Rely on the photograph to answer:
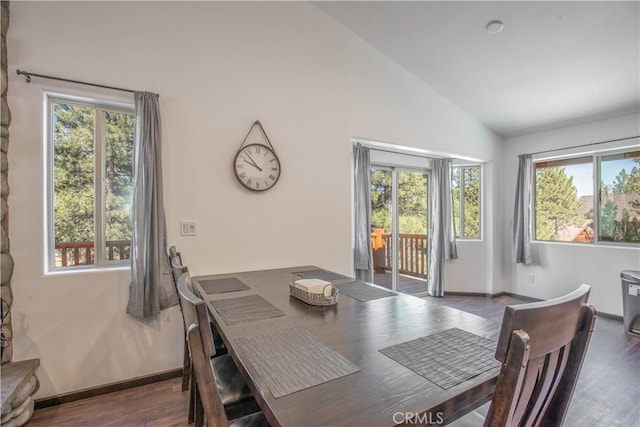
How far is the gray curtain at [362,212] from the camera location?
11.6ft

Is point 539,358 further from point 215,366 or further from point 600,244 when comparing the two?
point 600,244

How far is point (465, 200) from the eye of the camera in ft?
15.8

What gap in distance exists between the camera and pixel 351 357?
953mm

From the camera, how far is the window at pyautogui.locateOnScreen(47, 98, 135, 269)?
6.80 ft

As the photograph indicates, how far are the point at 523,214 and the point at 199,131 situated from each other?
176 inches

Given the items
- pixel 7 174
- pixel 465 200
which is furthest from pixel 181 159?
pixel 465 200

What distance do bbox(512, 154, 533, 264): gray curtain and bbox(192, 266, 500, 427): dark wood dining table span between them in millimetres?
3654

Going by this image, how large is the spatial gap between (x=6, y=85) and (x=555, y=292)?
6020 mm

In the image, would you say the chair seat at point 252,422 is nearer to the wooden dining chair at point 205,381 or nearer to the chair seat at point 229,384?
the chair seat at point 229,384

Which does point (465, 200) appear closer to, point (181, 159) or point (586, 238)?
point (586, 238)

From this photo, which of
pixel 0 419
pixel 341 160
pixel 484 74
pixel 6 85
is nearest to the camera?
pixel 0 419

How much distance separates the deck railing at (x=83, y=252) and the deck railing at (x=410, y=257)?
3144mm

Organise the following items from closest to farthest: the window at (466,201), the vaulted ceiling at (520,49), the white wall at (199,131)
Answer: the white wall at (199,131), the vaulted ceiling at (520,49), the window at (466,201)

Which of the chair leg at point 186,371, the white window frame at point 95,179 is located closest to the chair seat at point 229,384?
the chair leg at point 186,371
